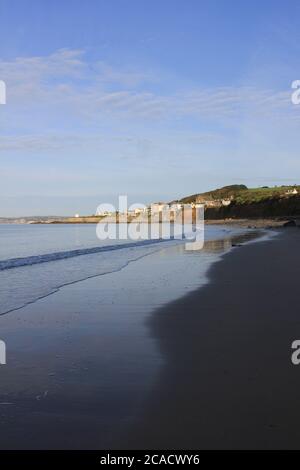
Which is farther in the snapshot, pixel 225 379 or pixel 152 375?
pixel 152 375

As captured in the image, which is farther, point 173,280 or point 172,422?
point 173,280

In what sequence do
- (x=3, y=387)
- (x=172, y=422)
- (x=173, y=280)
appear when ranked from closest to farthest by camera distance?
(x=172, y=422), (x=3, y=387), (x=173, y=280)

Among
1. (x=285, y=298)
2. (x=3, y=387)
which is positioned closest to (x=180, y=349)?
(x=3, y=387)

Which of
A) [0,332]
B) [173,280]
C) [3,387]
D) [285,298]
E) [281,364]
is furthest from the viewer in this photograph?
[173,280]

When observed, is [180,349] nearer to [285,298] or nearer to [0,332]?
[0,332]

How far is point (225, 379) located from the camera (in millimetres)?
4941

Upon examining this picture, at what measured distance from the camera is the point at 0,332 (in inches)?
297

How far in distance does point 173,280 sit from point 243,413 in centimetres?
1033

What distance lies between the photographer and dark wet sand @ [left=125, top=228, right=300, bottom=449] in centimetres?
367

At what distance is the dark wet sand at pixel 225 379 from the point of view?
3670mm

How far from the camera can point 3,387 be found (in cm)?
487
